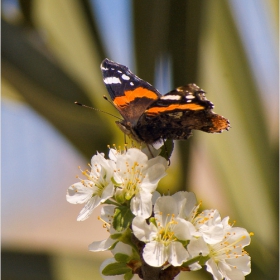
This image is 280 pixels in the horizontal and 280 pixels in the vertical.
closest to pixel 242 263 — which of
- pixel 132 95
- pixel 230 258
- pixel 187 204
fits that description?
pixel 230 258

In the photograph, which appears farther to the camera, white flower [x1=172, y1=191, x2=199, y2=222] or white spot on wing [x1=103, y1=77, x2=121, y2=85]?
white spot on wing [x1=103, y1=77, x2=121, y2=85]

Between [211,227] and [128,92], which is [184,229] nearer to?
[211,227]

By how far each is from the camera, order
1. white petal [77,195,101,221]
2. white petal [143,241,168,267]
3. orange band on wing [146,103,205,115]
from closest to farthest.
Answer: white petal [143,241,168,267] < white petal [77,195,101,221] < orange band on wing [146,103,205,115]

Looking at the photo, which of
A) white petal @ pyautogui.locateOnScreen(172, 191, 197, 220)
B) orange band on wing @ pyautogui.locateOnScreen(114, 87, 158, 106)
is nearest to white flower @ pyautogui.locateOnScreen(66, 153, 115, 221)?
white petal @ pyautogui.locateOnScreen(172, 191, 197, 220)

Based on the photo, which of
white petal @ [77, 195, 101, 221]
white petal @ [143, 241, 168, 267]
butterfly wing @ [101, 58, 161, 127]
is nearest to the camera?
white petal @ [143, 241, 168, 267]

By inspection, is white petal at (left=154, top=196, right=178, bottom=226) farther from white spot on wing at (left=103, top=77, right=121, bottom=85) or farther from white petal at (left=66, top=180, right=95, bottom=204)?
white spot on wing at (left=103, top=77, right=121, bottom=85)

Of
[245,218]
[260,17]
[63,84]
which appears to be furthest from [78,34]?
[245,218]

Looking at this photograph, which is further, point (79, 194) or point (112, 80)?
point (112, 80)
